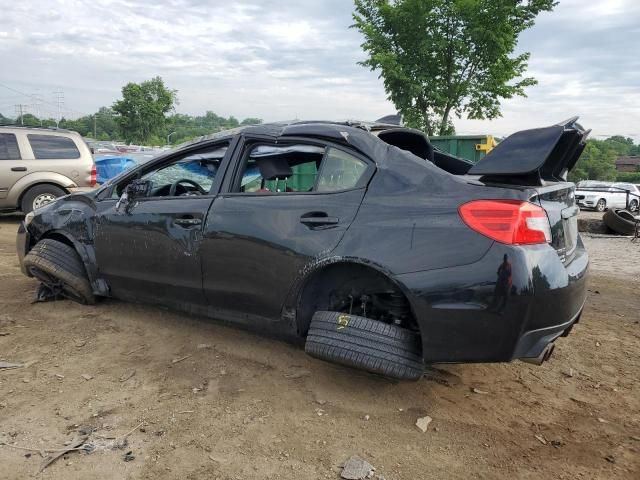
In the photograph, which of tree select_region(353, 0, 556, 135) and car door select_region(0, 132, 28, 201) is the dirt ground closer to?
car door select_region(0, 132, 28, 201)

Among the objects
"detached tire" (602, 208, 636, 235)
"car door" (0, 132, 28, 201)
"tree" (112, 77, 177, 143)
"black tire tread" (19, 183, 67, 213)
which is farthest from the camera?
"tree" (112, 77, 177, 143)

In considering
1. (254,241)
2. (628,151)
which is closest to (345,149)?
(254,241)

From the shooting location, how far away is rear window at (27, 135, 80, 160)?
9.39 m

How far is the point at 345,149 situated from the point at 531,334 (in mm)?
1392

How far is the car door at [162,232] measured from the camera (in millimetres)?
3346

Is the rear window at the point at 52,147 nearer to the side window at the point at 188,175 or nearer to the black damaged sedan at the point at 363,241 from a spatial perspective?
the black damaged sedan at the point at 363,241

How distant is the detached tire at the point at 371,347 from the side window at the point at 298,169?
30.4 inches

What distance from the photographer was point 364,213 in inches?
107

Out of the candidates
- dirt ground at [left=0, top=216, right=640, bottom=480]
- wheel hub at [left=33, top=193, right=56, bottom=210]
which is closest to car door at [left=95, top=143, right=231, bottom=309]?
dirt ground at [left=0, top=216, right=640, bottom=480]

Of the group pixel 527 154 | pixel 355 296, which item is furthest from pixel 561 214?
pixel 355 296

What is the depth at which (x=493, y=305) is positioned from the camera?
7.73 ft

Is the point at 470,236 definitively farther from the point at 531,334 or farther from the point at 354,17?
the point at 354,17

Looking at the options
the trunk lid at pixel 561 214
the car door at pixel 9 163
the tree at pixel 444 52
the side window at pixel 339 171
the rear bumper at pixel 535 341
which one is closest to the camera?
the rear bumper at pixel 535 341

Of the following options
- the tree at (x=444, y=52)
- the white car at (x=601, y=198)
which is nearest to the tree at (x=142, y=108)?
the tree at (x=444, y=52)
